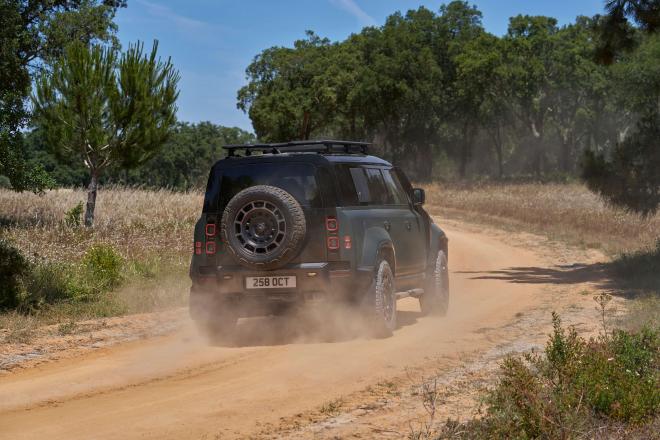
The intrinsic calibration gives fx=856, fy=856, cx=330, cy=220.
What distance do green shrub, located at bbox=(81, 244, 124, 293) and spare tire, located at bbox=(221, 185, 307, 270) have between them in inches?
233

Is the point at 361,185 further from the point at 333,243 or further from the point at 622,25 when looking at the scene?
the point at 622,25

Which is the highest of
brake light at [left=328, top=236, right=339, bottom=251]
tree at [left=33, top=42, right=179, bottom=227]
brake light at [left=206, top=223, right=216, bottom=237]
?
tree at [left=33, top=42, right=179, bottom=227]

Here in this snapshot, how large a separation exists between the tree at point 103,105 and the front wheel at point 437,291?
652 inches

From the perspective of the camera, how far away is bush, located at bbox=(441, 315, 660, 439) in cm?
557

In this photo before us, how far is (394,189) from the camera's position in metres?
11.6

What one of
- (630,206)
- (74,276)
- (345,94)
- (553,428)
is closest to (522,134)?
(345,94)

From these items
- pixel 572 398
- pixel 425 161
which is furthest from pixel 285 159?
pixel 425 161

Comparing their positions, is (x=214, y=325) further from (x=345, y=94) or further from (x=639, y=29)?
(x=345, y=94)

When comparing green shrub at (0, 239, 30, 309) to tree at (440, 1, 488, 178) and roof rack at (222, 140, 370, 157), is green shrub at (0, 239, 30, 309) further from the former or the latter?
tree at (440, 1, 488, 178)

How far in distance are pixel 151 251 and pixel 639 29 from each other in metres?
12.0

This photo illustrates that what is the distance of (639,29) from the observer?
19047mm

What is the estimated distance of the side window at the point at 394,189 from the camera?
37.6ft

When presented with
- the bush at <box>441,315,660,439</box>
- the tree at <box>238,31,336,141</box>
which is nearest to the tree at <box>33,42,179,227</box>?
the bush at <box>441,315,660,439</box>

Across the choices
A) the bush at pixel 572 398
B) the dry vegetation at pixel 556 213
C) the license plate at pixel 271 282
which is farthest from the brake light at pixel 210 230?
the dry vegetation at pixel 556 213
